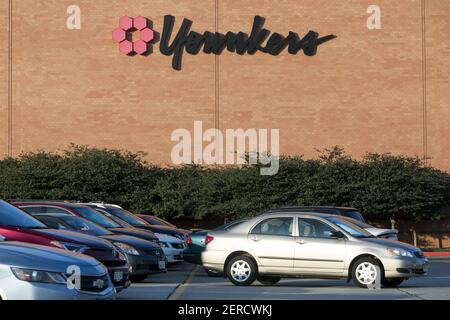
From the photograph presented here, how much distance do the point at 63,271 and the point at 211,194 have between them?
102 feet

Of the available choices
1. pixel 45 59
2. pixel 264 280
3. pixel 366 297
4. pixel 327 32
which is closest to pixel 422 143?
pixel 327 32

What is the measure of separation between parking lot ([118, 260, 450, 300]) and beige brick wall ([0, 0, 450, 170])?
22.7 metres

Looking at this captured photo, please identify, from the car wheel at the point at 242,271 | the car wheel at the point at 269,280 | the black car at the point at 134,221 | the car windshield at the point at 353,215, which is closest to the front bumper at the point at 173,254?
the black car at the point at 134,221

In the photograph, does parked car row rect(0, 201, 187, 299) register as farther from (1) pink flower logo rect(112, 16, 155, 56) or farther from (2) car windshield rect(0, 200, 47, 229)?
(1) pink flower logo rect(112, 16, 155, 56)

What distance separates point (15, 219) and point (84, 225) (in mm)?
3962

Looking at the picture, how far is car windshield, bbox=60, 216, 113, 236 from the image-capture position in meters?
18.8

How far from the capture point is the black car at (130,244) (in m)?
18.7

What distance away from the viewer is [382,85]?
44.8 metres

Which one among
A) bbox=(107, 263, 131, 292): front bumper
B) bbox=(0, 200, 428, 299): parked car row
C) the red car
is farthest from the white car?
bbox=(107, 263, 131, 292): front bumper

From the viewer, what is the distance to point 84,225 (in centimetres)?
1902

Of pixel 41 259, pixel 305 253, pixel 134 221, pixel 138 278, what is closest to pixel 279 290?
pixel 305 253

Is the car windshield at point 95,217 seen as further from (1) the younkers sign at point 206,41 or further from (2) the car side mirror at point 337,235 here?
(1) the younkers sign at point 206,41

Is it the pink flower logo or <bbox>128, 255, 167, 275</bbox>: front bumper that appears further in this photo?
the pink flower logo
